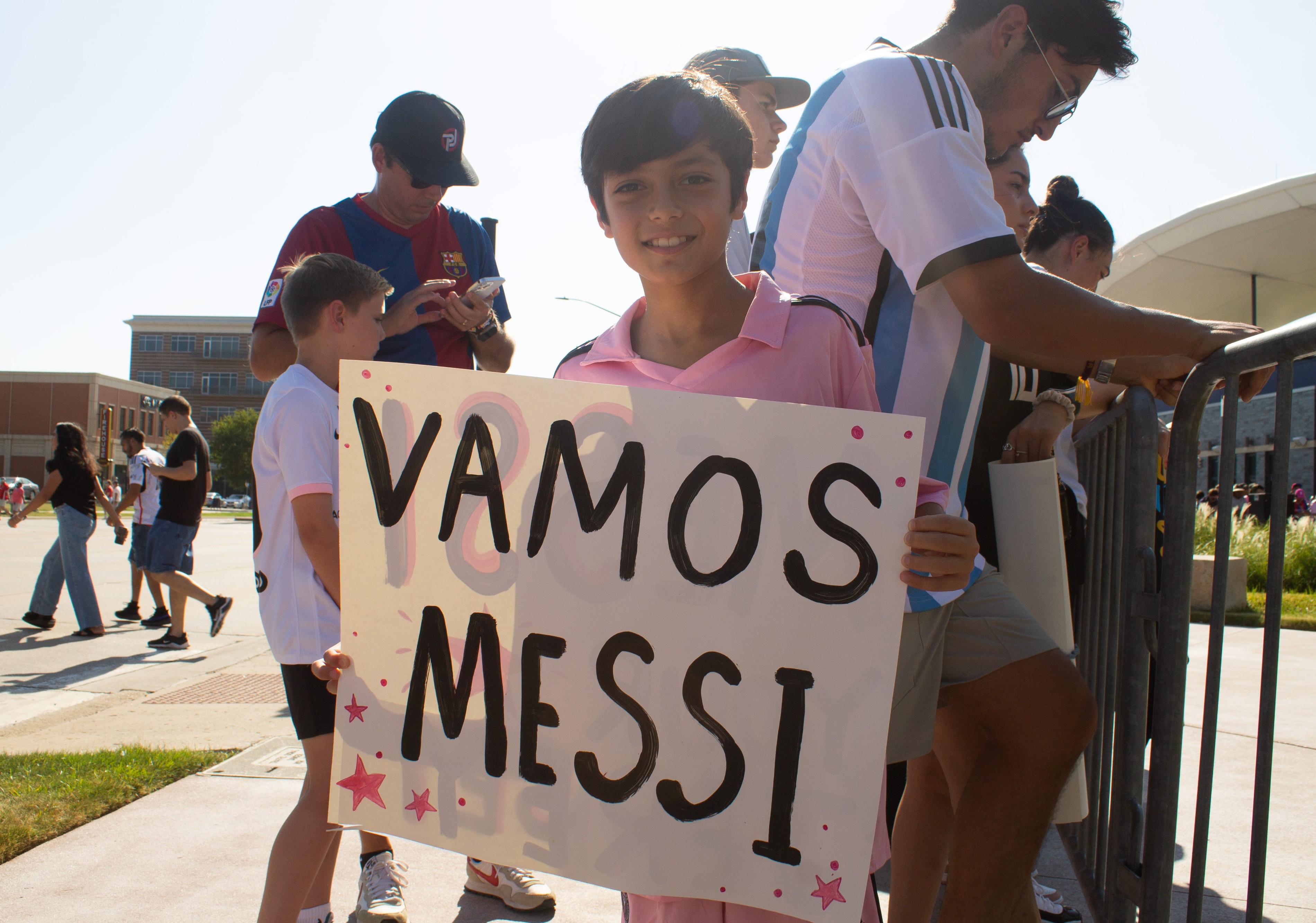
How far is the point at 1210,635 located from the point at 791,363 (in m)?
0.95

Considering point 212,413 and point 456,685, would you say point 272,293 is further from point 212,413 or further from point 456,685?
point 212,413

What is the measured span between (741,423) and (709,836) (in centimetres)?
60

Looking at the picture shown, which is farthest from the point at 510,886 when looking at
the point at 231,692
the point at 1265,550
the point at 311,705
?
the point at 1265,550

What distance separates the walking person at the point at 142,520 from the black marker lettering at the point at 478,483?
276 inches

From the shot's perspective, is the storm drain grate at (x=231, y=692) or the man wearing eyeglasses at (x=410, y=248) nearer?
the man wearing eyeglasses at (x=410, y=248)

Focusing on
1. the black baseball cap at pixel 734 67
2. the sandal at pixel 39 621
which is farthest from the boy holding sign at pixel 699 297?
the sandal at pixel 39 621

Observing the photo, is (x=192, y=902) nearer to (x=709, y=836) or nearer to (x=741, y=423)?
(x=709, y=836)

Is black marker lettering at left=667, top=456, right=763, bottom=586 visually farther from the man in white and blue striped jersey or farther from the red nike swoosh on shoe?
the red nike swoosh on shoe

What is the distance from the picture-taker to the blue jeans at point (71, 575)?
7.25 metres

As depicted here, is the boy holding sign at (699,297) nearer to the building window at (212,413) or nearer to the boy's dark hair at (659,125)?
the boy's dark hair at (659,125)

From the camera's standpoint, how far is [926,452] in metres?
1.62

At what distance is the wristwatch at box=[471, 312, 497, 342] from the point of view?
2738mm

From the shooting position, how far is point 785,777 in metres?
1.29

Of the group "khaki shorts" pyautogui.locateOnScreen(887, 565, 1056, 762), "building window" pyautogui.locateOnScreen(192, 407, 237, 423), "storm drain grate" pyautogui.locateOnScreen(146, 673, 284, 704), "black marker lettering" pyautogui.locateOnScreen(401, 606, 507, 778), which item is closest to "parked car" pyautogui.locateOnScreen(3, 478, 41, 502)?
"building window" pyautogui.locateOnScreen(192, 407, 237, 423)
